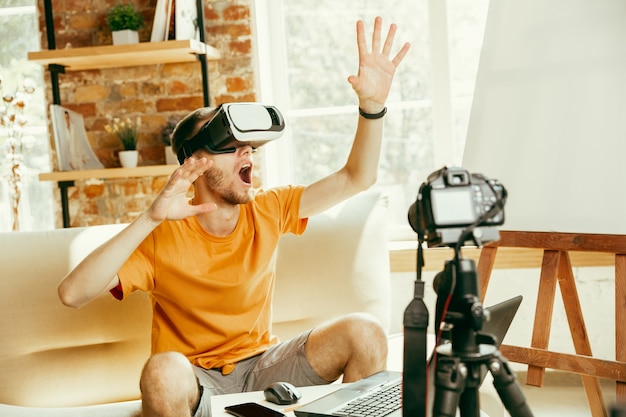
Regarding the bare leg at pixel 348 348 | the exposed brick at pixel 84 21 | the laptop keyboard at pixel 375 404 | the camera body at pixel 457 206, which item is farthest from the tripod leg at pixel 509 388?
the exposed brick at pixel 84 21

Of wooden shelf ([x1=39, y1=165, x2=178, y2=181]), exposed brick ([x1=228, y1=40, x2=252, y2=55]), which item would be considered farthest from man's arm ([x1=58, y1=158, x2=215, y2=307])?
exposed brick ([x1=228, y1=40, x2=252, y2=55])

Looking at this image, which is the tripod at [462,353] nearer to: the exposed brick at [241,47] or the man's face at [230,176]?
the man's face at [230,176]

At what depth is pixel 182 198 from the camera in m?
1.80

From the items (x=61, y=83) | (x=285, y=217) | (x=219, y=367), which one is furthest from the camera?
(x=61, y=83)

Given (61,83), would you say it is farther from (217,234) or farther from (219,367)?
(219,367)

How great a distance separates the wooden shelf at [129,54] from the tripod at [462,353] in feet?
6.81

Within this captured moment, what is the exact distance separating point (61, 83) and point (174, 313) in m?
1.67

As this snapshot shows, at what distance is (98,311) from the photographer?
2.28 metres

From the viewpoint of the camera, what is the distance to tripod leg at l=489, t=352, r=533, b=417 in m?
1.08

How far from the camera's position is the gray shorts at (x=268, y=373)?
1.98 m

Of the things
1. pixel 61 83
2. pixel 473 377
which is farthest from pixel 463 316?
pixel 61 83

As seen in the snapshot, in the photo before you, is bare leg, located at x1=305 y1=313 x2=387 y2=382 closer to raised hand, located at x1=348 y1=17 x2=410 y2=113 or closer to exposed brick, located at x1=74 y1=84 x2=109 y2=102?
raised hand, located at x1=348 y1=17 x2=410 y2=113

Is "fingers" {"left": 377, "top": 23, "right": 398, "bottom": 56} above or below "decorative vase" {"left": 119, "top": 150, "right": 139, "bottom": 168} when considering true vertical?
above

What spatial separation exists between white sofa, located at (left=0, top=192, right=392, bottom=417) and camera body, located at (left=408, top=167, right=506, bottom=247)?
1.22 metres
